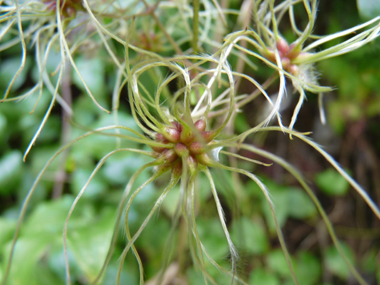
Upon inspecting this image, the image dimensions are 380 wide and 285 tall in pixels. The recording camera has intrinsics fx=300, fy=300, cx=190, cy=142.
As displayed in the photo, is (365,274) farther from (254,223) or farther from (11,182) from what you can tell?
(11,182)

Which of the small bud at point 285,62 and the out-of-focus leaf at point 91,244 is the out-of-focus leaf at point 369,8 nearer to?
the small bud at point 285,62

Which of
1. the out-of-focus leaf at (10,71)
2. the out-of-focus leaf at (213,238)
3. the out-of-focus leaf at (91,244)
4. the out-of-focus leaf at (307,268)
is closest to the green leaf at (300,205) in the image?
the out-of-focus leaf at (307,268)

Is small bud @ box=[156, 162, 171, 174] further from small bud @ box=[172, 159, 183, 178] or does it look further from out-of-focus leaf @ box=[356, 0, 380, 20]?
out-of-focus leaf @ box=[356, 0, 380, 20]

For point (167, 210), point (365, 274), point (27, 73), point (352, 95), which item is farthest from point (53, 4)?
point (365, 274)

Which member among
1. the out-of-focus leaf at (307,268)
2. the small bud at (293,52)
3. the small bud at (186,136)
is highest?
the small bud at (293,52)

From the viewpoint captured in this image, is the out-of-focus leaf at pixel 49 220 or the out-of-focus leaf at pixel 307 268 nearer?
the out-of-focus leaf at pixel 49 220
